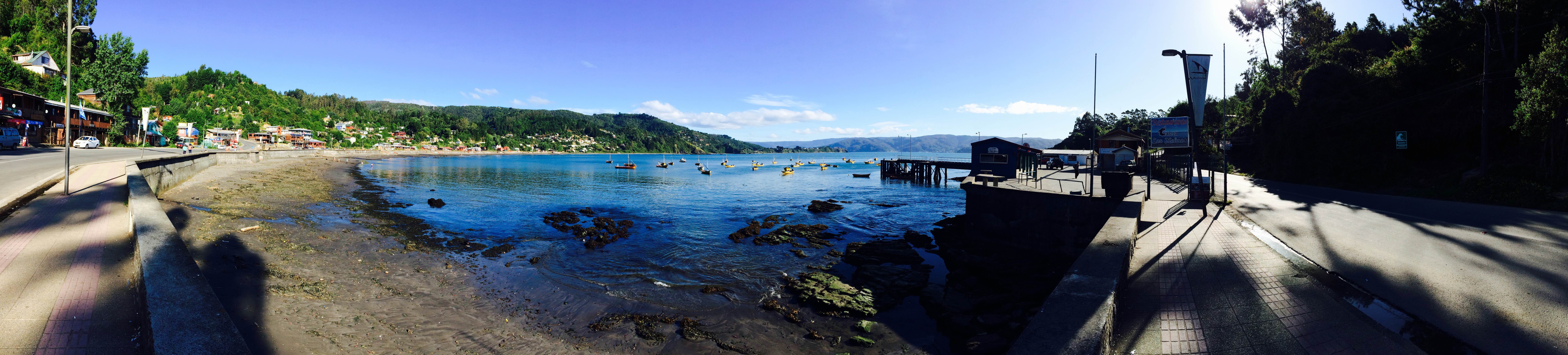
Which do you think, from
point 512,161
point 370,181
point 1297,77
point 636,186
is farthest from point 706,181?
point 512,161

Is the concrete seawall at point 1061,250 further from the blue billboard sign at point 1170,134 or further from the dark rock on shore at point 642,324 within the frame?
the dark rock on shore at point 642,324

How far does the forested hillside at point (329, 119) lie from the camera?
97.2m

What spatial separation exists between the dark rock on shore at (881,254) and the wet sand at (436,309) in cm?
295

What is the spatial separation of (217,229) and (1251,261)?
64.4 feet

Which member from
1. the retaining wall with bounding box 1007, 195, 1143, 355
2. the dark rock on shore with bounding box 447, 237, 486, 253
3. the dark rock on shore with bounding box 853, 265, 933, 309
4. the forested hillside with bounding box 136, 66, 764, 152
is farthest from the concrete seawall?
the forested hillside with bounding box 136, 66, 764, 152

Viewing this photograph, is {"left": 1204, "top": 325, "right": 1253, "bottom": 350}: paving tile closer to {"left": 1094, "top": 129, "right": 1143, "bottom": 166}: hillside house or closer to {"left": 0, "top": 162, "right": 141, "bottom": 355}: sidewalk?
{"left": 0, "top": 162, "right": 141, "bottom": 355}: sidewalk

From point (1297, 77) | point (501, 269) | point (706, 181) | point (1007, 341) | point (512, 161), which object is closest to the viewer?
point (1007, 341)

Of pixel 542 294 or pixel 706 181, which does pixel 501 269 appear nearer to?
pixel 542 294

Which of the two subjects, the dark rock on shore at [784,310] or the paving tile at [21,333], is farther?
the dark rock on shore at [784,310]

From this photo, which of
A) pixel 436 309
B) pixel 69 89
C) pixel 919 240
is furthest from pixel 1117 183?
pixel 69 89

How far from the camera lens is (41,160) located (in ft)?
59.0

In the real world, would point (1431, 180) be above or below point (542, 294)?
above

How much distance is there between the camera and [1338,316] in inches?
212

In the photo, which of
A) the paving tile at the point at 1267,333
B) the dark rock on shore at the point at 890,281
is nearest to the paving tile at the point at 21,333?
the dark rock on shore at the point at 890,281
